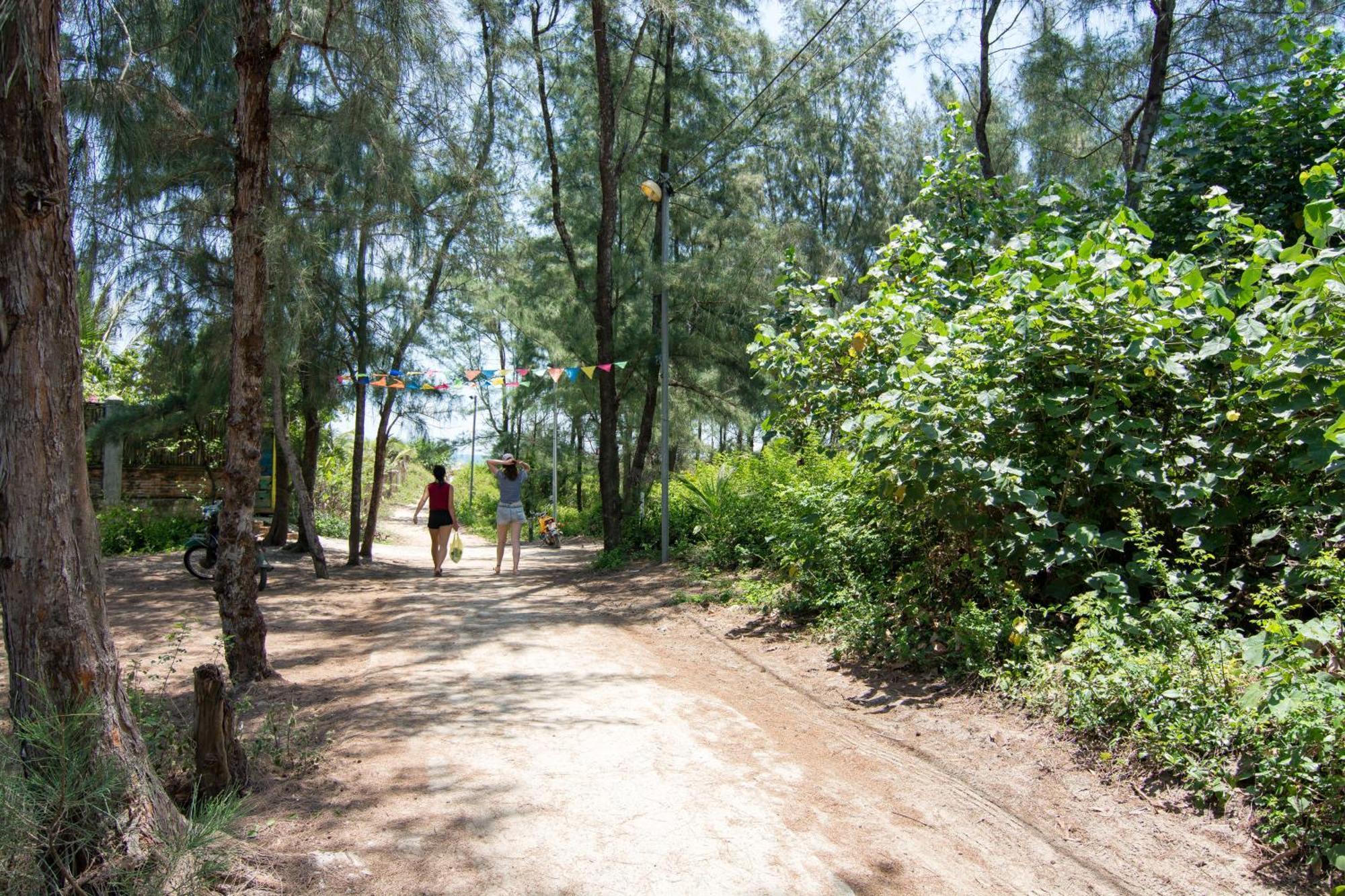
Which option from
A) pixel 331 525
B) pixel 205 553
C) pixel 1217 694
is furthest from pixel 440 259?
pixel 331 525

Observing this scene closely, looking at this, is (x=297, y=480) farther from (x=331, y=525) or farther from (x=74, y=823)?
(x=331, y=525)

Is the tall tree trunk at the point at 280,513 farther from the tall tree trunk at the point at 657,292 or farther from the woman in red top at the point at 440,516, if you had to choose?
the tall tree trunk at the point at 657,292

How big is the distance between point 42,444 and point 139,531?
48.1 ft

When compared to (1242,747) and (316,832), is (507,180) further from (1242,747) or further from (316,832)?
(1242,747)

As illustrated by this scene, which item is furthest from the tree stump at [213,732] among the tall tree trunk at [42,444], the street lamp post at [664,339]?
the street lamp post at [664,339]

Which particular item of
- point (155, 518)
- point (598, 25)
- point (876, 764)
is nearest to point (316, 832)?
point (876, 764)

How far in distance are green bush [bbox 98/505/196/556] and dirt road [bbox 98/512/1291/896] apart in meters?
9.21

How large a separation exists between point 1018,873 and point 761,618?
496 cm

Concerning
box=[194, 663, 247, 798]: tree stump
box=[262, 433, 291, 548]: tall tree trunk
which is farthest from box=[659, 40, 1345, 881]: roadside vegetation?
box=[262, 433, 291, 548]: tall tree trunk

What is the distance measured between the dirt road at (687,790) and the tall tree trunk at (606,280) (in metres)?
7.77

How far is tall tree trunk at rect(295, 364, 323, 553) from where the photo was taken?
46.8 ft

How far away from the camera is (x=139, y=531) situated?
15.5 metres

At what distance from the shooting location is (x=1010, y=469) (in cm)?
520

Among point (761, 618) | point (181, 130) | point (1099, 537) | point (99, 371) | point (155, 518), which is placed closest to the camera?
point (1099, 537)
